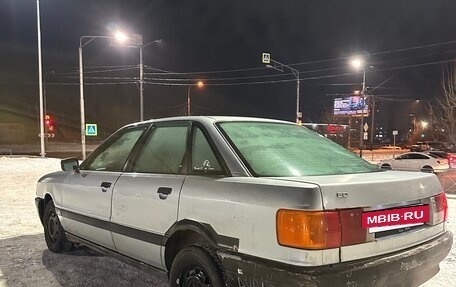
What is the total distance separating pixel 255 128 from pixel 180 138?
65 cm

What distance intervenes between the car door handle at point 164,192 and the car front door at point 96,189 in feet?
2.60

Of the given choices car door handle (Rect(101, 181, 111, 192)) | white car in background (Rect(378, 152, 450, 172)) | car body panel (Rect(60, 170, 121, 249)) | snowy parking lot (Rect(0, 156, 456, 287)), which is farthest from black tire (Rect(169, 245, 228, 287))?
white car in background (Rect(378, 152, 450, 172))

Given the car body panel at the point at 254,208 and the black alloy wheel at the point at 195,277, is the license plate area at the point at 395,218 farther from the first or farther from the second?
the black alloy wheel at the point at 195,277

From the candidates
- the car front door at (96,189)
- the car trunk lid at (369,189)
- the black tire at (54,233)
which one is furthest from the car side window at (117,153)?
the car trunk lid at (369,189)

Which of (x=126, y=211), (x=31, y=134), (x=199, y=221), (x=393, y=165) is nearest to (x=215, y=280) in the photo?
(x=199, y=221)

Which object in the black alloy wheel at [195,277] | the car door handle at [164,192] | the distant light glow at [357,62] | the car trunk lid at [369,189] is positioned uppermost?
the distant light glow at [357,62]

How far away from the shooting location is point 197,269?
3129 mm

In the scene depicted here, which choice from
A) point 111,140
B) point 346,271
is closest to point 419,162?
point 111,140

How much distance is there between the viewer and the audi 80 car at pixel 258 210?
2.56 metres

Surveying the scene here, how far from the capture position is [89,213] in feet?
14.5

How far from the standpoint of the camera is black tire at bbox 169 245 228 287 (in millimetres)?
2930

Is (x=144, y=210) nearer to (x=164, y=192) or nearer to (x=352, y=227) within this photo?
(x=164, y=192)

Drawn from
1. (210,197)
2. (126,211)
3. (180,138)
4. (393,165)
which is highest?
(180,138)

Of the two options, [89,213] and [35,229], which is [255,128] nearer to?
[89,213]
